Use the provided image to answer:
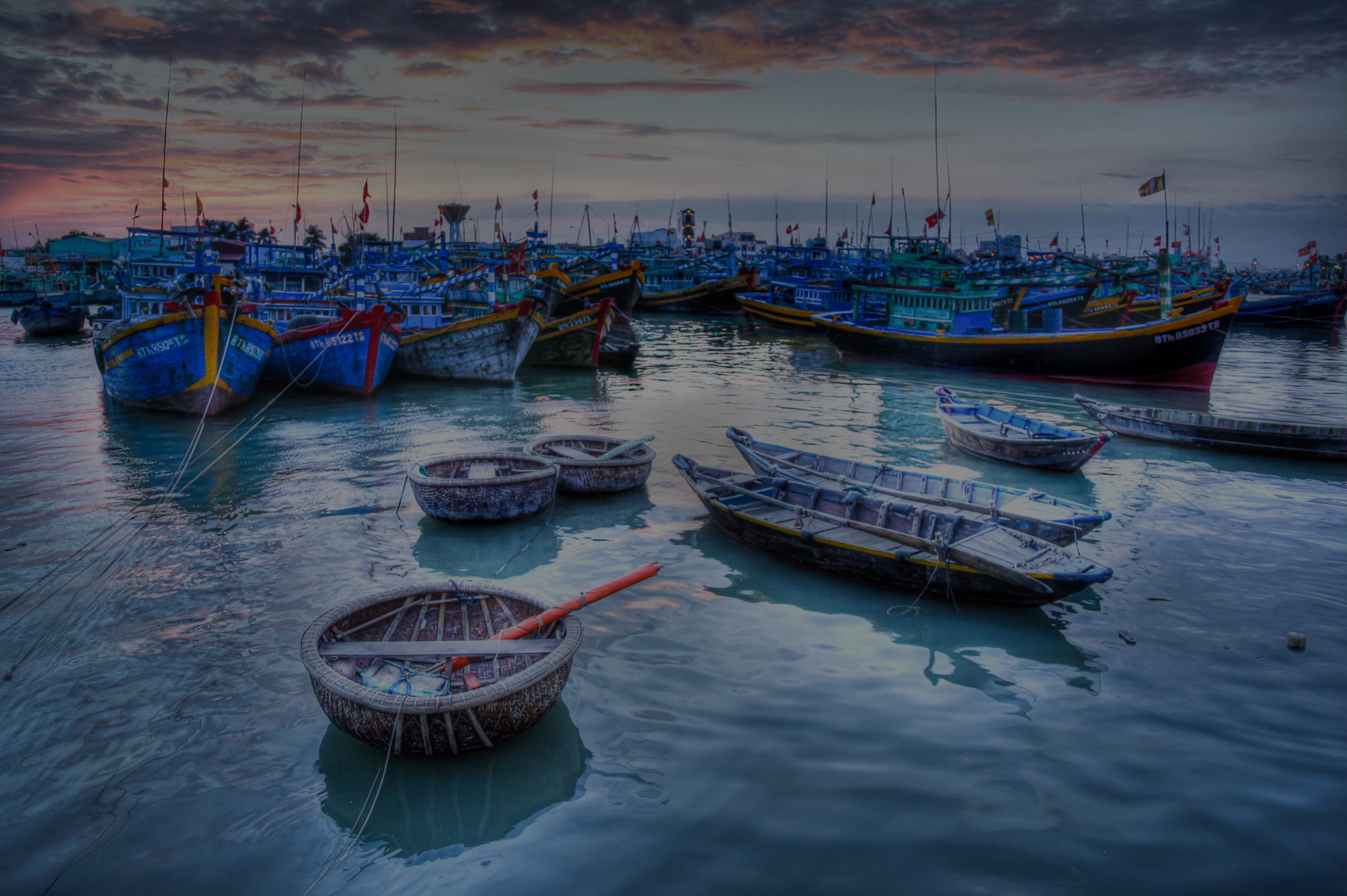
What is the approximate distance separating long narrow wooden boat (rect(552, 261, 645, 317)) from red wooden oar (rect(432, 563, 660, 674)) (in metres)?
27.7

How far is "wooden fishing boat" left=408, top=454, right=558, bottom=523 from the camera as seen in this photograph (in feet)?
31.9

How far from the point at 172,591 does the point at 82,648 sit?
1.22 metres

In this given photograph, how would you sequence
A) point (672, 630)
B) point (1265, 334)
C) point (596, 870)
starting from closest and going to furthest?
point (596, 870) → point (672, 630) → point (1265, 334)

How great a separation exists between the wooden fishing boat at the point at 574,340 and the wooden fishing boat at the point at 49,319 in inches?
1072

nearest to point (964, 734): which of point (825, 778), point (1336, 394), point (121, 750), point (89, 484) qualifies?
point (825, 778)

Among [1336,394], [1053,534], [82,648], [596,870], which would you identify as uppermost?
[1336,394]

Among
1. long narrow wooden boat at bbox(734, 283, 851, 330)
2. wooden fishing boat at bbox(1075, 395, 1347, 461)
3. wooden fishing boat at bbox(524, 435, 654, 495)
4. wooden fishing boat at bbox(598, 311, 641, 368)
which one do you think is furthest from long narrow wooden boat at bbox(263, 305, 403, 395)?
long narrow wooden boat at bbox(734, 283, 851, 330)

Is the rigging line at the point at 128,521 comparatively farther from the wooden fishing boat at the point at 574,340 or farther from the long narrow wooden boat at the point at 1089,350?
the long narrow wooden boat at the point at 1089,350

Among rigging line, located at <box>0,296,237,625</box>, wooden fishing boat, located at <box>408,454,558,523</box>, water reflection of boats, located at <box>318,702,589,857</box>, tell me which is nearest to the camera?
water reflection of boats, located at <box>318,702,589,857</box>

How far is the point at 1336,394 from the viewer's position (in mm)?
21859

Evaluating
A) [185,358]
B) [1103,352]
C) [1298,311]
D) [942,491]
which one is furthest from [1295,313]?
[185,358]

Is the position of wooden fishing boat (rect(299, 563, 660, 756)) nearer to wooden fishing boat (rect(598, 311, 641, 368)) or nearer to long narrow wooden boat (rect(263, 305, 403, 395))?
long narrow wooden boat (rect(263, 305, 403, 395))

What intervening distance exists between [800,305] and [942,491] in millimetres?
33045

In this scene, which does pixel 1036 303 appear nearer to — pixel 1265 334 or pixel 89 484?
pixel 1265 334
